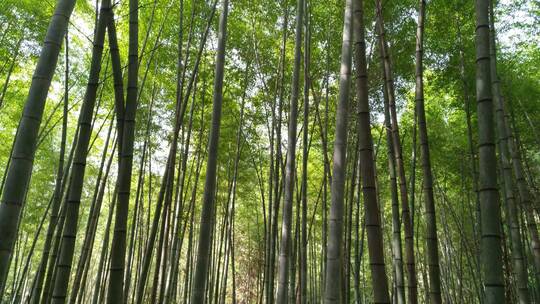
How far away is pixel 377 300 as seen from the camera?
74.3 inches

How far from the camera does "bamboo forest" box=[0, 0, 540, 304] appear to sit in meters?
1.92

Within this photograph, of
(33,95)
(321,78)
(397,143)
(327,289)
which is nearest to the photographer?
(33,95)

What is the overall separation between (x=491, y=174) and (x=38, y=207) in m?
12.1

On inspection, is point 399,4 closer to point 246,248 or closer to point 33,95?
point 33,95

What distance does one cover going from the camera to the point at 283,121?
23.7 ft

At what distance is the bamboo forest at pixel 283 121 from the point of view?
1.92 m

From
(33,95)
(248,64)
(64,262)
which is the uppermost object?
(248,64)

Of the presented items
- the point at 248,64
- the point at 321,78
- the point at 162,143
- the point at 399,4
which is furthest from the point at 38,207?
the point at 399,4

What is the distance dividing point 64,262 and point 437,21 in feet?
18.4

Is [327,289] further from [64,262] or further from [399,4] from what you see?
[399,4]

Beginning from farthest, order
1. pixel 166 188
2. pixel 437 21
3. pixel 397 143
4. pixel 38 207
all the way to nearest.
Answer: pixel 38 207
pixel 437 21
pixel 166 188
pixel 397 143

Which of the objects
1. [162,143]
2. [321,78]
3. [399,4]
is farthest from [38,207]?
[399,4]

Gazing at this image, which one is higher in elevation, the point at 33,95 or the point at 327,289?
the point at 33,95

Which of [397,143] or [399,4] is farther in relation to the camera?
[399,4]
